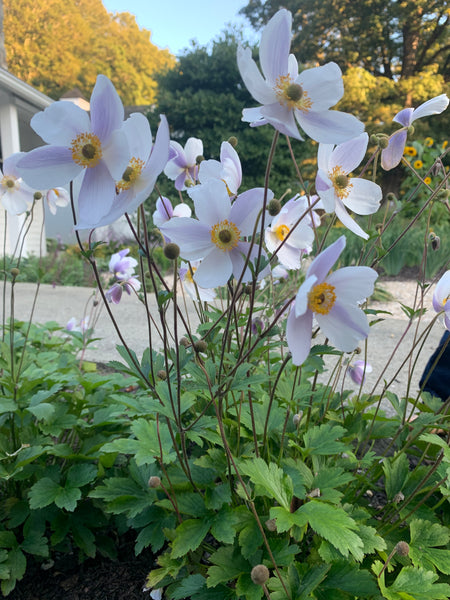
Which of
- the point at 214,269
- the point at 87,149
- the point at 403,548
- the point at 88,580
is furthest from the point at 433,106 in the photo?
the point at 88,580

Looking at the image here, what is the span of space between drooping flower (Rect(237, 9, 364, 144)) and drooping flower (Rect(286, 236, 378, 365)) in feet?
0.68

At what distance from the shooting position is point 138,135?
28.7 inches

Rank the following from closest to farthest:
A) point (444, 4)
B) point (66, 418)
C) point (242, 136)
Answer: point (66, 418)
point (242, 136)
point (444, 4)

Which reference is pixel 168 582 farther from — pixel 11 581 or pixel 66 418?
pixel 66 418

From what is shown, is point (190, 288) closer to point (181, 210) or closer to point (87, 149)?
point (181, 210)

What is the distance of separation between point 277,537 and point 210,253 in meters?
0.67

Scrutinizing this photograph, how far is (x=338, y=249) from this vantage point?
672mm

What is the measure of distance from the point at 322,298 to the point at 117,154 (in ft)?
1.30

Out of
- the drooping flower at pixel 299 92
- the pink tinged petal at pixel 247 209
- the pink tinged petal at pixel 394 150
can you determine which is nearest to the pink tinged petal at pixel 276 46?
the drooping flower at pixel 299 92

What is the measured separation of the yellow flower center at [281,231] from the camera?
119cm

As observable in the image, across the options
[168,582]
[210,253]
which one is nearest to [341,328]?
[210,253]

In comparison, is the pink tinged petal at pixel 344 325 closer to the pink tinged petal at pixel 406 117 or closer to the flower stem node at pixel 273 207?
the flower stem node at pixel 273 207

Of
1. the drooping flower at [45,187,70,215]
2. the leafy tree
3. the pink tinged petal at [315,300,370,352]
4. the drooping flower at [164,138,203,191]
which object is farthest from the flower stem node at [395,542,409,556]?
the leafy tree

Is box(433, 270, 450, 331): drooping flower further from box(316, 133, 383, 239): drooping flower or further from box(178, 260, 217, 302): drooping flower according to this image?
box(178, 260, 217, 302): drooping flower
